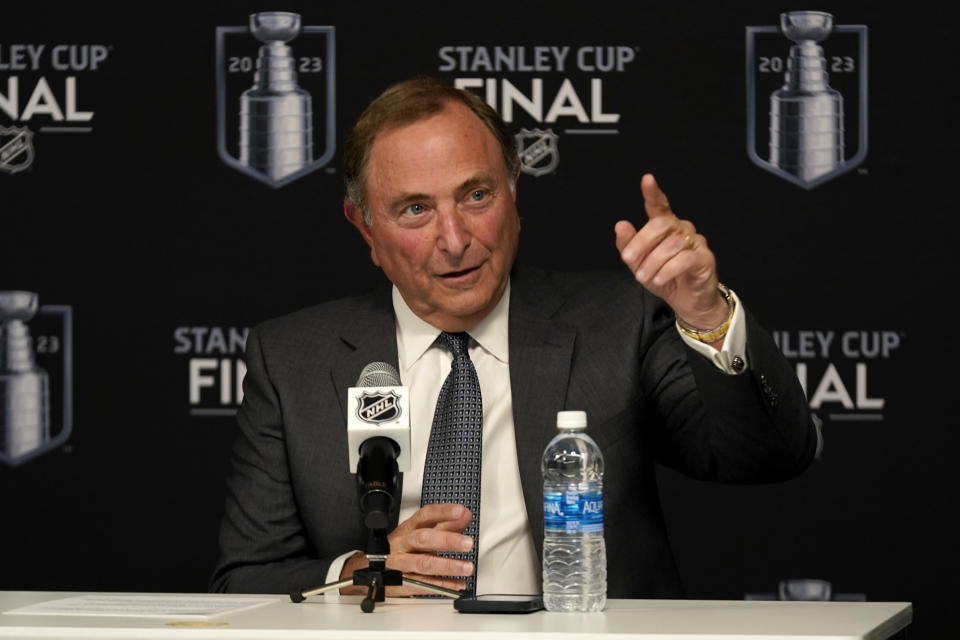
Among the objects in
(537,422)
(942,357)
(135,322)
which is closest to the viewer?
(537,422)

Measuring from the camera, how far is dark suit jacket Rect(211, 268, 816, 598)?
300 cm

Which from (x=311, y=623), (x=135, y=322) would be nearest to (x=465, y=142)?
(x=311, y=623)

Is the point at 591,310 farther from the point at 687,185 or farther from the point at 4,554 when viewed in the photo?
the point at 4,554

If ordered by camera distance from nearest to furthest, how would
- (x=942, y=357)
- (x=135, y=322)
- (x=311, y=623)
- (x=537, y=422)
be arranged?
(x=311, y=623) → (x=537, y=422) → (x=942, y=357) → (x=135, y=322)

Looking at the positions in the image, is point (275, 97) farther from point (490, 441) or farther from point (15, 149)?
point (490, 441)

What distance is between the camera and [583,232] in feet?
13.3

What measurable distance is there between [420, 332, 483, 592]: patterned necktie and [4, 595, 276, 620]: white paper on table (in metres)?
0.50

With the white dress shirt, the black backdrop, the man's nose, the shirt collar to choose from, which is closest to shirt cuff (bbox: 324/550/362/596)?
the white dress shirt

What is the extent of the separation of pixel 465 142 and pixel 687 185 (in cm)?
111

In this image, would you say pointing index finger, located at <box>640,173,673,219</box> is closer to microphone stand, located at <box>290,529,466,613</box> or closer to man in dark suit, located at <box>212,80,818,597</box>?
man in dark suit, located at <box>212,80,818,597</box>

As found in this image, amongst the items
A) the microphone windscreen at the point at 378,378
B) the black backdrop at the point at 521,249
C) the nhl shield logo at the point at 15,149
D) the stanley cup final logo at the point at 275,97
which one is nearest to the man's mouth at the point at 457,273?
the microphone windscreen at the point at 378,378

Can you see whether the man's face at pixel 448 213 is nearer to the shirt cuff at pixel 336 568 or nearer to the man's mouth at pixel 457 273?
the man's mouth at pixel 457 273

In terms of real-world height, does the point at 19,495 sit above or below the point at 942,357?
below

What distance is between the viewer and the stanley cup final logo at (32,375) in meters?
4.20
